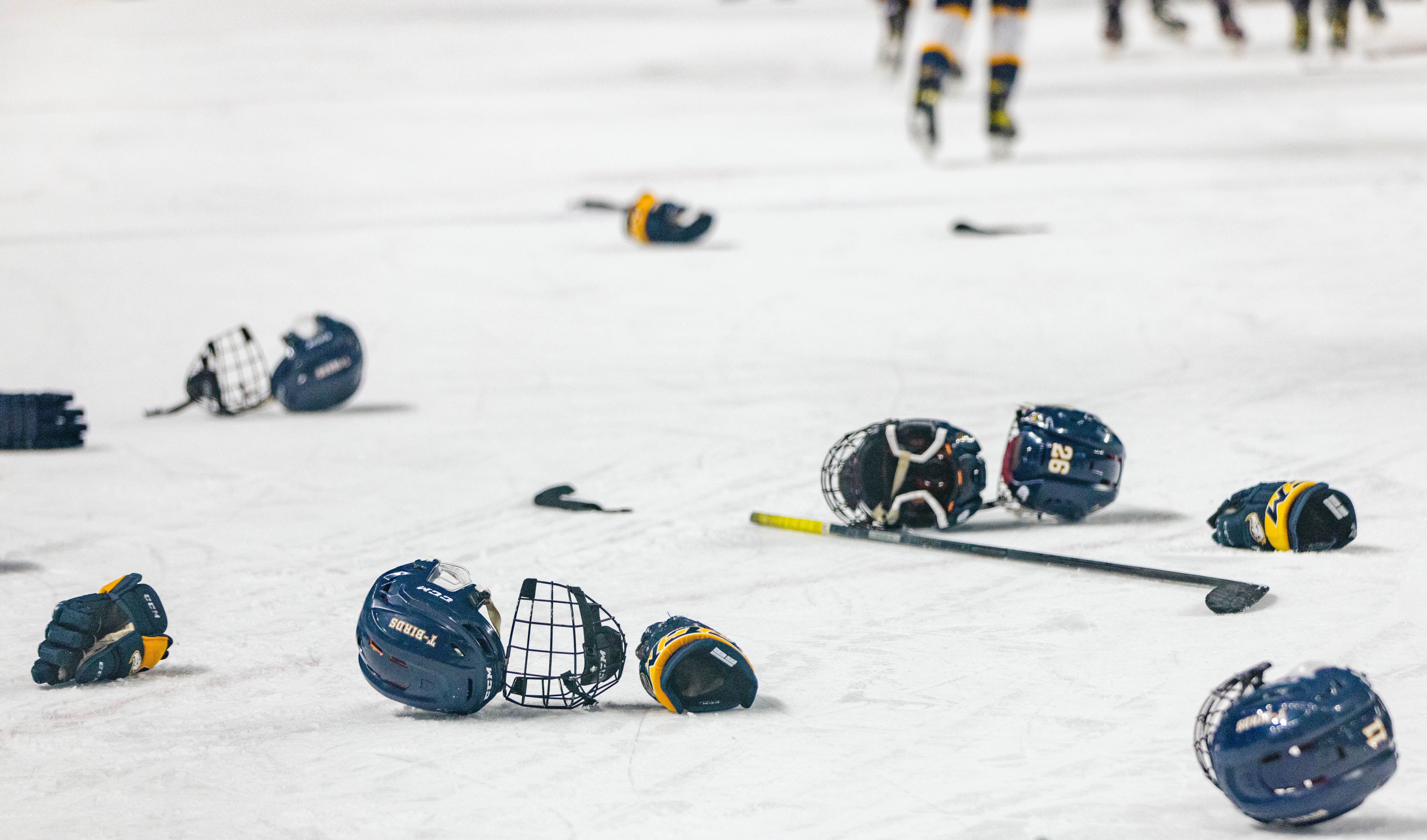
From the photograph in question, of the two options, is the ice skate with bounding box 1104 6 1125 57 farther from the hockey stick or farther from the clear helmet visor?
the clear helmet visor

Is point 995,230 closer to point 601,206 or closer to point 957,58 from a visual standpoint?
point 957,58

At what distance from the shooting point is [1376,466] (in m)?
5.20

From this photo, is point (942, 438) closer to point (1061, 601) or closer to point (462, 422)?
point (1061, 601)

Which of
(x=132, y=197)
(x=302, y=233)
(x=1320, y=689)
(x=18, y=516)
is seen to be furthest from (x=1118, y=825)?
(x=132, y=197)

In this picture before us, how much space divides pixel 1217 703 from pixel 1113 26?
16.2 meters

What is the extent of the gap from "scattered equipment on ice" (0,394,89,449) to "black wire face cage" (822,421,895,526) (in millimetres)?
2893

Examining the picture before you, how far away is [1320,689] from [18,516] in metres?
3.97

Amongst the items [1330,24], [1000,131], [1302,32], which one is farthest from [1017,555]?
[1330,24]

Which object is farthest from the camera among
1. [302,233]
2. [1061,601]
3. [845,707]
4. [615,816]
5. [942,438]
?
[302,233]

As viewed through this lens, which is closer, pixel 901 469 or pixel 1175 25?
pixel 901 469

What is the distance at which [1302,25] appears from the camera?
1653 centimetres

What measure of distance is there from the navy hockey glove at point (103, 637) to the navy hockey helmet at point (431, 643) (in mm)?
580

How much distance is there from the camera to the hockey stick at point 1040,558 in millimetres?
3936

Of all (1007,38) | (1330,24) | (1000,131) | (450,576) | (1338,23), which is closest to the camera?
(450,576)
